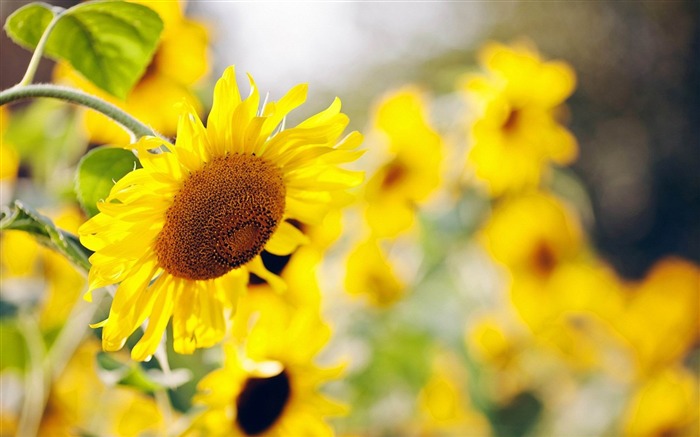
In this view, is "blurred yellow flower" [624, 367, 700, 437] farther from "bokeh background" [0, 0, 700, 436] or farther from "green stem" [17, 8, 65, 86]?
"green stem" [17, 8, 65, 86]

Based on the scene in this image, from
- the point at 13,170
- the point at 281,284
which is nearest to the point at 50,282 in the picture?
the point at 13,170

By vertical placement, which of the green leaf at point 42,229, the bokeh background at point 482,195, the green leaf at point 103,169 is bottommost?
the bokeh background at point 482,195

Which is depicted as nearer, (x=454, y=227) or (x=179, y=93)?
(x=179, y=93)

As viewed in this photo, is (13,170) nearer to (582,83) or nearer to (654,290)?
(654,290)

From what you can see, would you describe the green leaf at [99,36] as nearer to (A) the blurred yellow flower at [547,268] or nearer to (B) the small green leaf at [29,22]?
(B) the small green leaf at [29,22]

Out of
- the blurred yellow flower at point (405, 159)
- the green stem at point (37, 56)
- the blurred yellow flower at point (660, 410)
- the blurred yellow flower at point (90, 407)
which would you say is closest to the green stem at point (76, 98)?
the green stem at point (37, 56)

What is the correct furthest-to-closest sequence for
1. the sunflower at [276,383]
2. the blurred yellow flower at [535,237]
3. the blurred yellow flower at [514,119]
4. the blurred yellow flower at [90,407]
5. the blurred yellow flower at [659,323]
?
the blurred yellow flower at [659,323]
the blurred yellow flower at [535,237]
the blurred yellow flower at [514,119]
the blurred yellow flower at [90,407]
the sunflower at [276,383]
